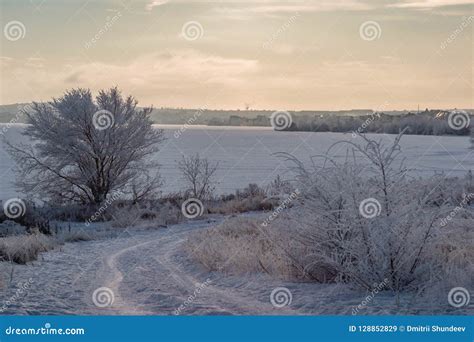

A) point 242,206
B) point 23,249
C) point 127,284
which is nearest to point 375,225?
point 127,284

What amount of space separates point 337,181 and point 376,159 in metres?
0.61

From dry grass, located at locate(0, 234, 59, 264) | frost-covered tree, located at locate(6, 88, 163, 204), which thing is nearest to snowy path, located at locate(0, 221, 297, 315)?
dry grass, located at locate(0, 234, 59, 264)

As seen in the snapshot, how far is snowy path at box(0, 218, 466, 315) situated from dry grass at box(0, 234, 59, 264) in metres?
0.23

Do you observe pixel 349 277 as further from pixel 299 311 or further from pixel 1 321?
pixel 1 321

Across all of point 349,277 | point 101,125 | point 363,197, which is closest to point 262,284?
point 349,277

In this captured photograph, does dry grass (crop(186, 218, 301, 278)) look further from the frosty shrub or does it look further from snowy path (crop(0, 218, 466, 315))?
the frosty shrub

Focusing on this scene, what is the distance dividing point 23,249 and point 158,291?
362 cm

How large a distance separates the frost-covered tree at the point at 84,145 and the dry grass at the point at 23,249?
9.56 metres

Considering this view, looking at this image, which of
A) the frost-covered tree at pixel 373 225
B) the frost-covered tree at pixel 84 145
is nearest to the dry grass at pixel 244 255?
the frost-covered tree at pixel 373 225

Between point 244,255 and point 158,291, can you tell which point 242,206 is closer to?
point 244,255

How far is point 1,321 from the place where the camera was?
651 cm

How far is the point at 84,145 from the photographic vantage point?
22.3m

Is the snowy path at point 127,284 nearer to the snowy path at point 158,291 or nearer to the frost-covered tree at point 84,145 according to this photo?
the snowy path at point 158,291

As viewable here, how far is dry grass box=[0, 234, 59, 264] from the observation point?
1083 cm
